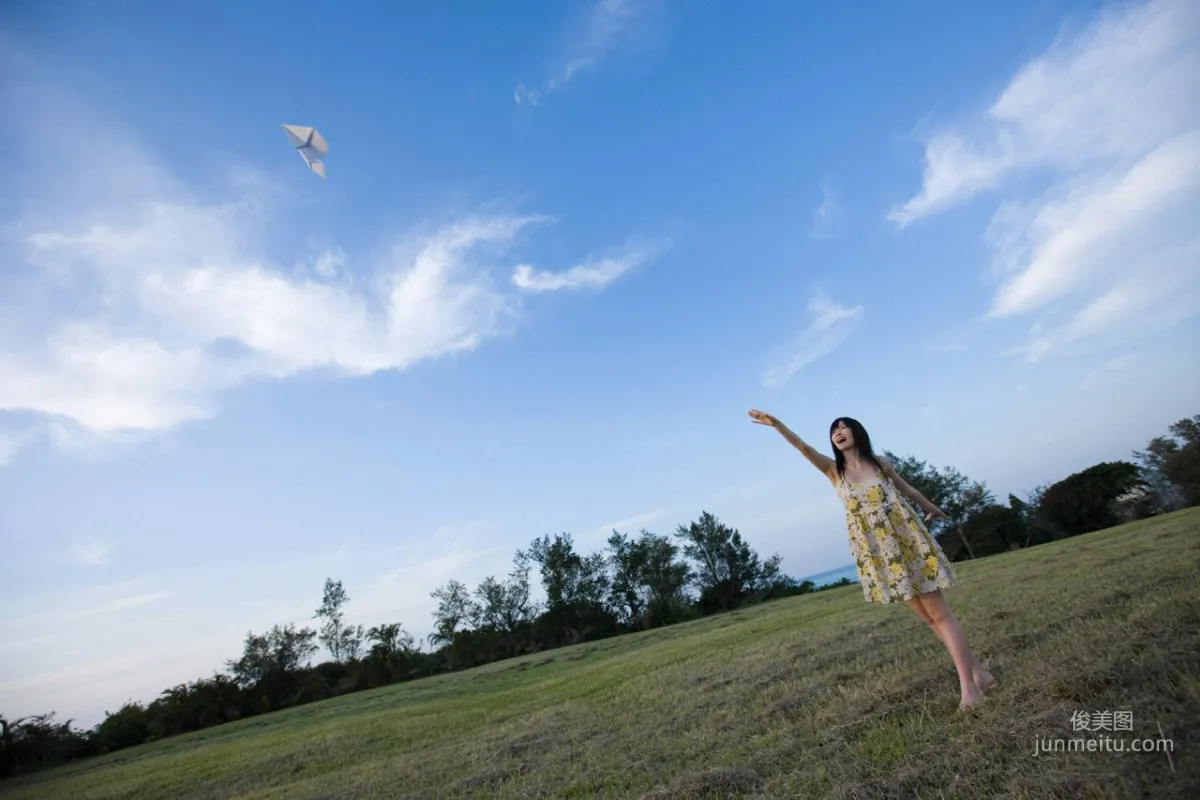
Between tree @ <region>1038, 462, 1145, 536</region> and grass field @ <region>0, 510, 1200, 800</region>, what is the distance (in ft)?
126

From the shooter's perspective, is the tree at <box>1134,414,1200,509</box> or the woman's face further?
the tree at <box>1134,414,1200,509</box>

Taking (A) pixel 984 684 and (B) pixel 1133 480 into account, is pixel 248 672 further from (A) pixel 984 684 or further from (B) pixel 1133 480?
(B) pixel 1133 480

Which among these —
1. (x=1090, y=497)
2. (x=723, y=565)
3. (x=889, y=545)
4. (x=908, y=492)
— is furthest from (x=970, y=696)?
(x=723, y=565)

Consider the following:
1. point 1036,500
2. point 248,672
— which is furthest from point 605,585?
point 1036,500

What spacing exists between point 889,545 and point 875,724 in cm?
129

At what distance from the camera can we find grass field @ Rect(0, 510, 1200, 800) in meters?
3.17

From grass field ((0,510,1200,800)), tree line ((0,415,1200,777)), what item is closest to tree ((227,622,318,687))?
tree line ((0,415,1200,777))

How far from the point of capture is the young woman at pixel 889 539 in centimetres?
437

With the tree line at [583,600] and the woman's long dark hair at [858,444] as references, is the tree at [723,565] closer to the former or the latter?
the tree line at [583,600]

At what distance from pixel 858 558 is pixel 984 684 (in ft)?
3.84

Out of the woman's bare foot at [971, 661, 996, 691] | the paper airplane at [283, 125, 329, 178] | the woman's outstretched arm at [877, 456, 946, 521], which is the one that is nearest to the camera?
the woman's bare foot at [971, 661, 996, 691]

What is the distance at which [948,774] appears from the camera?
10.7 feet

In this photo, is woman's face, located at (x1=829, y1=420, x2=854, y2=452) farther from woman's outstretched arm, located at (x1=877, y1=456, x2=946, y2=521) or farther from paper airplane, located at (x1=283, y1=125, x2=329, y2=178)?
paper airplane, located at (x1=283, y1=125, x2=329, y2=178)

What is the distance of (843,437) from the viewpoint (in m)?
4.99
